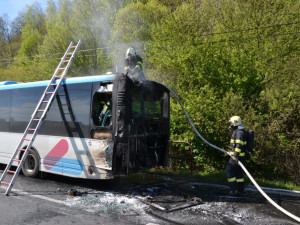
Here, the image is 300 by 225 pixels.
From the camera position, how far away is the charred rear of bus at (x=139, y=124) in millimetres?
5910

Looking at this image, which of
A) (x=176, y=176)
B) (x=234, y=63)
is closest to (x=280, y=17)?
(x=234, y=63)

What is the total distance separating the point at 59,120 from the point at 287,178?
22.7 ft

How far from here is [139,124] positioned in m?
6.54

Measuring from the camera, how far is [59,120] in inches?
279

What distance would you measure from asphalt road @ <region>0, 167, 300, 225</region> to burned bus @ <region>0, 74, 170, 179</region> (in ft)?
1.81

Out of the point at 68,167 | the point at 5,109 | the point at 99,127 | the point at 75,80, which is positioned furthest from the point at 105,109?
the point at 5,109

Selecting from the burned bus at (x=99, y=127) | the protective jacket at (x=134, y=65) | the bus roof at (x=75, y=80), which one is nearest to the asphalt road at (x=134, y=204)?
the burned bus at (x=99, y=127)

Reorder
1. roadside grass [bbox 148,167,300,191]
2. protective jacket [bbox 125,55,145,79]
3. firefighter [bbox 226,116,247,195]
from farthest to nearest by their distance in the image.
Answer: protective jacket [bbox 125,55,145,79] → roadside grass [bbox 148,167,300,191] → firefighter [bbox 226,116,247,195]

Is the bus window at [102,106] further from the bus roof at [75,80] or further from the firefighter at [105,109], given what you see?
the bus roof at [75,80]

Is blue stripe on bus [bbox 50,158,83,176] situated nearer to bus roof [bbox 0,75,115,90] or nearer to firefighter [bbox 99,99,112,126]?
firefighter [bbox 99,99,112,126]

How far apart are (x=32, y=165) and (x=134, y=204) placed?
392cm

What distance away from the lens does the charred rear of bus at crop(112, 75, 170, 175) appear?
5.91 m

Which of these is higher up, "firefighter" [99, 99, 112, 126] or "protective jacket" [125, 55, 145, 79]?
"protective jacket" [125, 55, 145, 79]

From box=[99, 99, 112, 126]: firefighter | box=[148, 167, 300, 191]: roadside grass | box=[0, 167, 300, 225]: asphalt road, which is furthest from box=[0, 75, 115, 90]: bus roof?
box=[148, 167, 300, 191]: roadside grass
